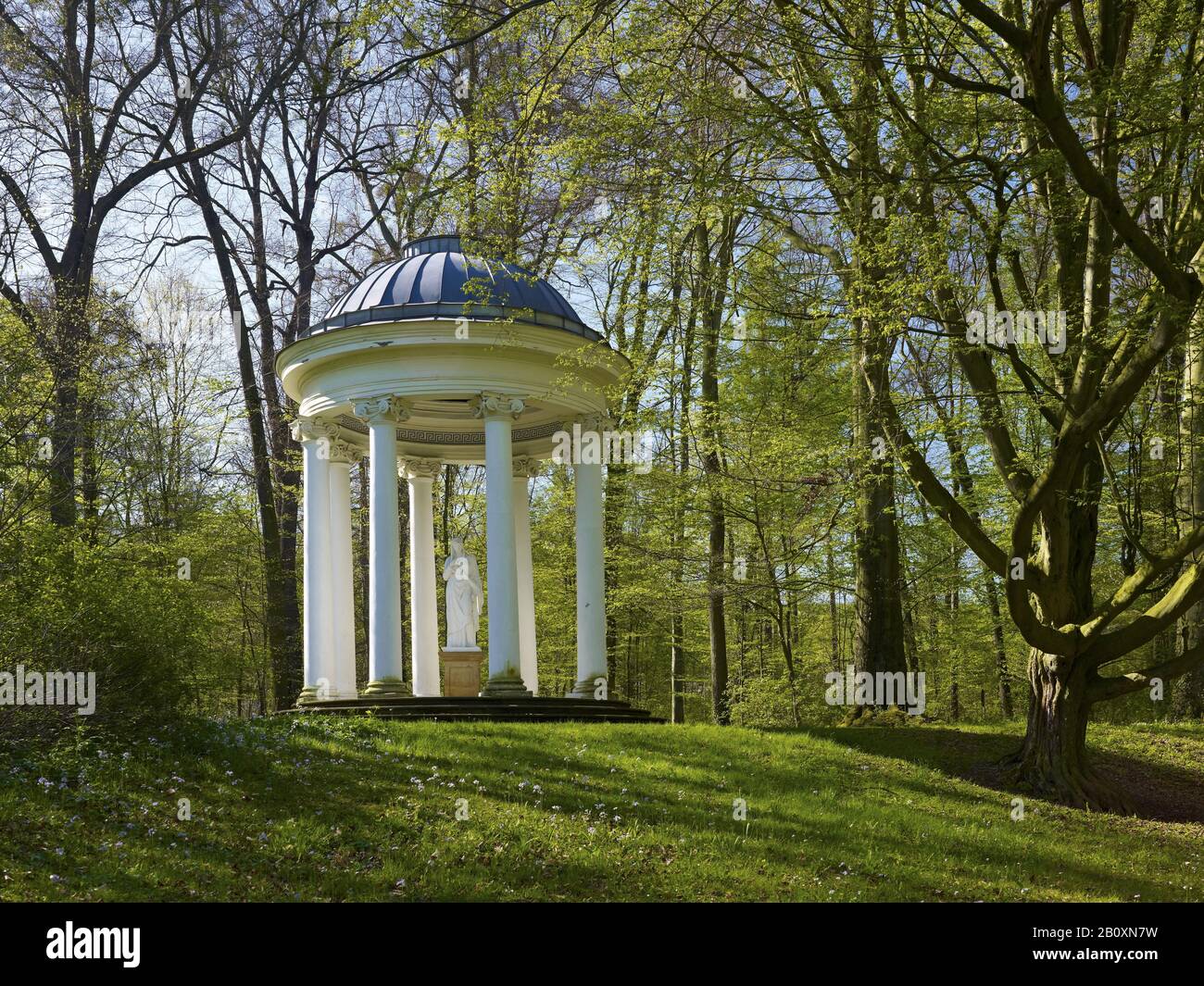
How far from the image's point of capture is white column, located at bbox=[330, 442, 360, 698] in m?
18.3

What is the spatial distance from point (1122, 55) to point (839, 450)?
528 centimetres

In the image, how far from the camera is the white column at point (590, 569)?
59.5ft

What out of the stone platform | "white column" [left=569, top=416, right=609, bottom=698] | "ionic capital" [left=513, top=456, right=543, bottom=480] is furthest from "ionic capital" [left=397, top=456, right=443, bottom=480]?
the stone platform

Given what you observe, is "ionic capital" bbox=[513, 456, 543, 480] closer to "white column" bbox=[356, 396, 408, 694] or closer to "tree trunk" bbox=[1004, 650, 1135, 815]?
"white column" bbox=[356, 396, 408, 694]

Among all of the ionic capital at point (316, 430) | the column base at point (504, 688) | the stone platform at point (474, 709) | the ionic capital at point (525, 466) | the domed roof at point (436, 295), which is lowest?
the stone platform at point (474, 709)

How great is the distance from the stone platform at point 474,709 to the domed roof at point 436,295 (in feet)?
18.3

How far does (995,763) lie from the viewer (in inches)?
548

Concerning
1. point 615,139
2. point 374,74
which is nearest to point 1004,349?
point 615,139

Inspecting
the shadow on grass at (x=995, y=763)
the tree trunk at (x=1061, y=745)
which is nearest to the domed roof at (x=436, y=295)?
the shadow on grass at (x=995, y=763)

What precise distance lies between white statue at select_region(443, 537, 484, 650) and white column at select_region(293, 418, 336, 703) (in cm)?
210

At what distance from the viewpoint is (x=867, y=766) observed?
44.1 feet

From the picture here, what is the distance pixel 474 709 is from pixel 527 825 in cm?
622

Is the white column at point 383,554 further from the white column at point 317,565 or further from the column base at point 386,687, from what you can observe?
the white column at point 317,565

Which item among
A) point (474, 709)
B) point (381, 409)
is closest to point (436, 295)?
point (381, 409)
